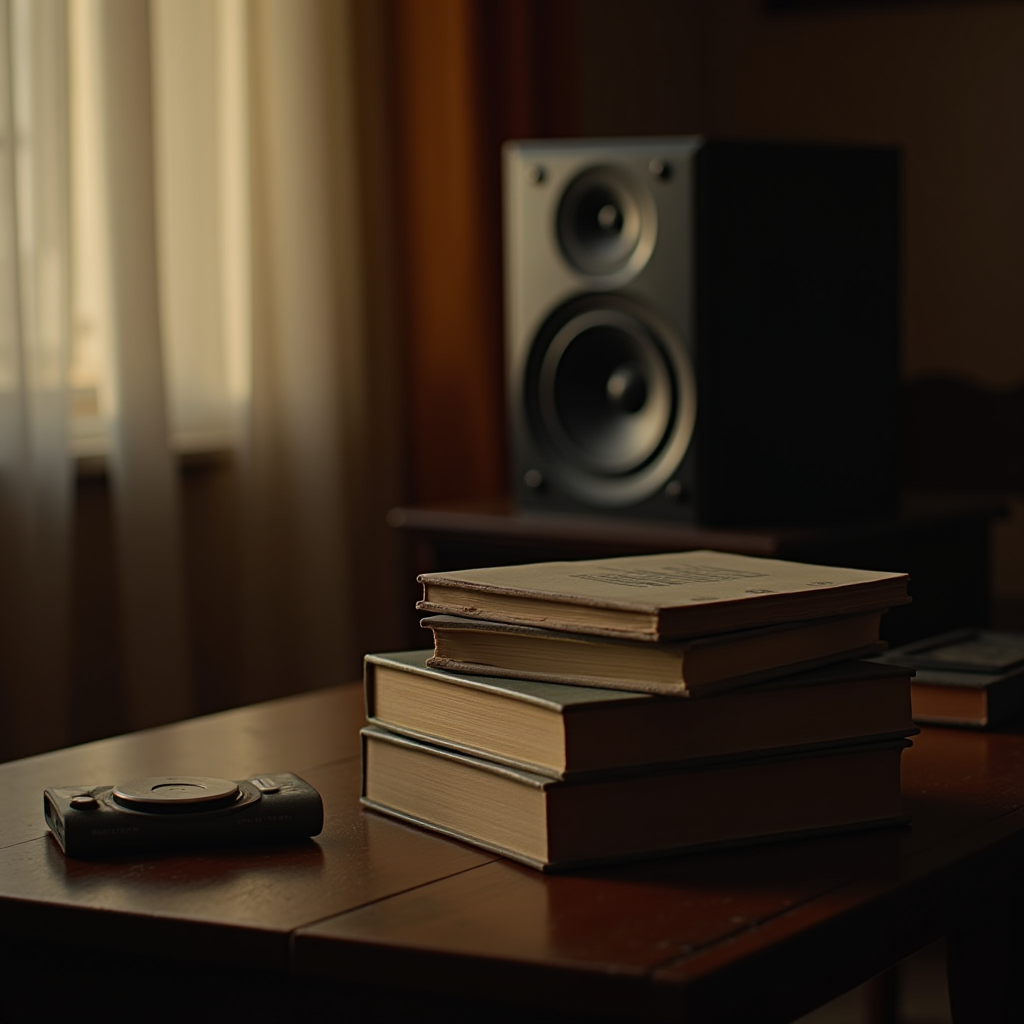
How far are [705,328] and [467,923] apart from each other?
96 centimetres

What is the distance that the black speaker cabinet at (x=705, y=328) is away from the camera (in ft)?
5.00

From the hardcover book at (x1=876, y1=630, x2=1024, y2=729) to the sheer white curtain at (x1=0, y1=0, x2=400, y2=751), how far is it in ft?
3.22

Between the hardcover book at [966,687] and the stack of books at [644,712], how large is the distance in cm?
23

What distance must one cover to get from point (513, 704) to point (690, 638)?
9 centimetres

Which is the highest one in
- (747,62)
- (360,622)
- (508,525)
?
(747,62)

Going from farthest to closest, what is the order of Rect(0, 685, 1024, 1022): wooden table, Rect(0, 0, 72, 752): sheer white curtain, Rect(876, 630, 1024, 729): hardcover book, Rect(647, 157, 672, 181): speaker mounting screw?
Rect(0, 0, 72, 752): sheer white curtain, Rect(647, 157, 672, 181): speaker mounting screw, Rect(876, 630, 1024, 729): hardcover book, Rect(0, 685, 1024, 1022): wooden table

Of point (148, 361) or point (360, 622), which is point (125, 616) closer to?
point (148, 361)

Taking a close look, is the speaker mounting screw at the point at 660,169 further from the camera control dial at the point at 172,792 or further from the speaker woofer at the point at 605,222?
the camera control dial at the point at 172,792

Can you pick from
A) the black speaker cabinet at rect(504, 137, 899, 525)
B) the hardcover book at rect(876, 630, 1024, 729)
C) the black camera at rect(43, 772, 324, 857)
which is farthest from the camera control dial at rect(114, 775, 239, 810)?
the black speaker cabinet at rect(504, 137, 899, 525)

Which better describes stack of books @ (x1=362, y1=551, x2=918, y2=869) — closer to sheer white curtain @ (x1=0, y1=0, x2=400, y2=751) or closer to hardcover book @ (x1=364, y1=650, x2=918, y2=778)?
hardcover book @ (x1=364, y1=650, x2=918, y2=778)

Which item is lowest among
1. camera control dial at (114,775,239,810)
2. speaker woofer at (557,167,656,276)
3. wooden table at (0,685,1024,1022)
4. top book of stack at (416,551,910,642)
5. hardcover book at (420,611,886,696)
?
wooden table at (0,685,1024,1022)

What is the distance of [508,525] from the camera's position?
5.32 ft

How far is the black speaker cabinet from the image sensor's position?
1524 millimetres

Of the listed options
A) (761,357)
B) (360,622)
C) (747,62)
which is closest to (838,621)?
(761,357)
